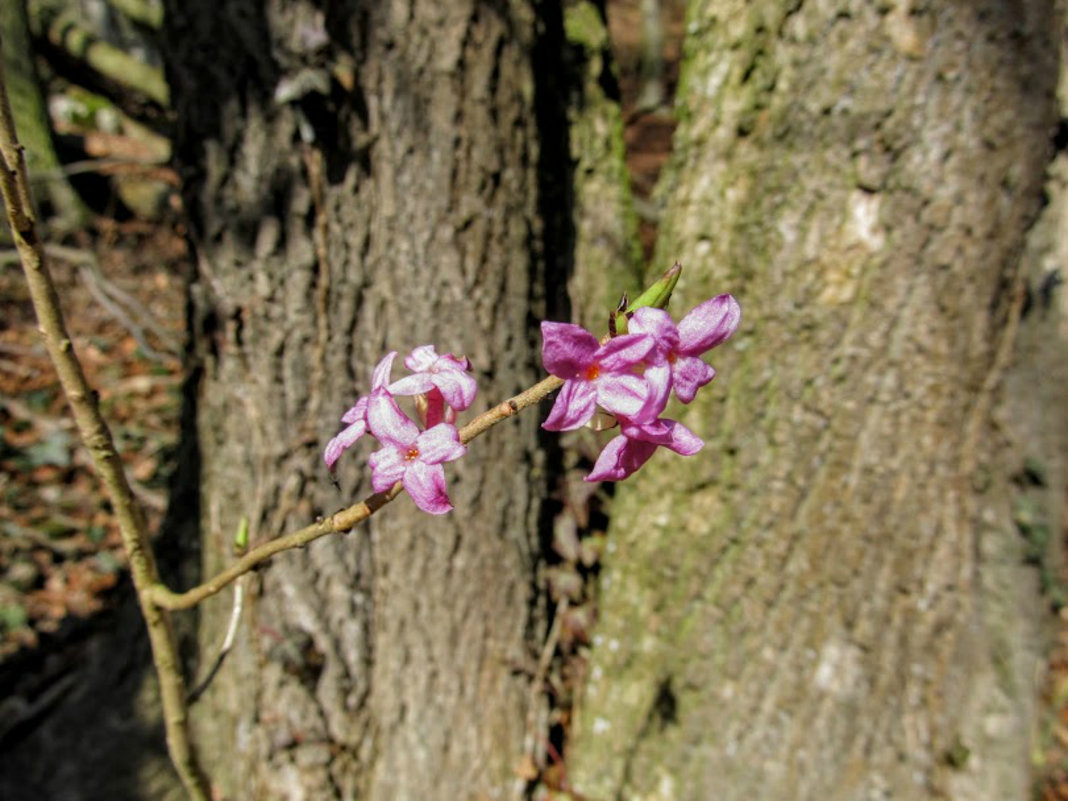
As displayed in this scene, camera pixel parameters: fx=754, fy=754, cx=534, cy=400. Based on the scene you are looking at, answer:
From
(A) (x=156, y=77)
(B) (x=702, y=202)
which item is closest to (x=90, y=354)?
(A) (x=156, y=77)

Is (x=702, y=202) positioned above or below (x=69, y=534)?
above

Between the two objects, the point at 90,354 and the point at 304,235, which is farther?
the point at 90,354

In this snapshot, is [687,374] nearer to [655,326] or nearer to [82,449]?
[655,326]

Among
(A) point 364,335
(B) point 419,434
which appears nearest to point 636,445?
(B) point 419,434

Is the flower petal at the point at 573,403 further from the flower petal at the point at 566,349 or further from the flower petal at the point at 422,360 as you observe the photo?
the flower petal at the point at 422,360

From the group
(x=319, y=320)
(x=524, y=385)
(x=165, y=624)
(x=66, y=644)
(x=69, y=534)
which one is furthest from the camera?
(x=69, y=534)

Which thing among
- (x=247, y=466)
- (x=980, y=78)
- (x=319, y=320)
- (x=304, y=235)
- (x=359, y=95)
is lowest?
(x=247, y=466)

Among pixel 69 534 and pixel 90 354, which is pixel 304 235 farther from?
pixel 90 354
